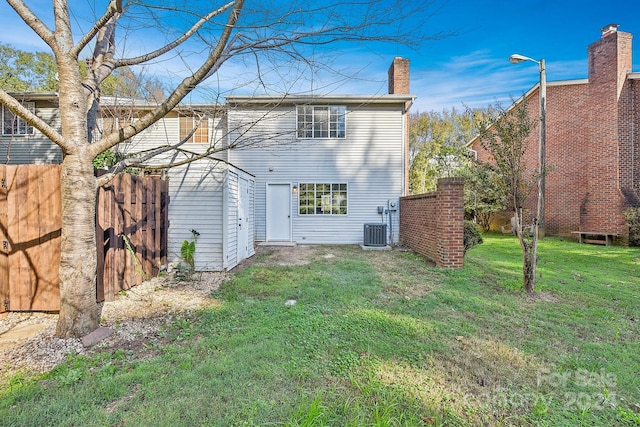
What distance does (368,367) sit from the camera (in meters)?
2.64

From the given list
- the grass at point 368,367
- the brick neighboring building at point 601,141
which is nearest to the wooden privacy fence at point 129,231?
the grass at point 368,367

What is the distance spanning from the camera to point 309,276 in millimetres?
5984

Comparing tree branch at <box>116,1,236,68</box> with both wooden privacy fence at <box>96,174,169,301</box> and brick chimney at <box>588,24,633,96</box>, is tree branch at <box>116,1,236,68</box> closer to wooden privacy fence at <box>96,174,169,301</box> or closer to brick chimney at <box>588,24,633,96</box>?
wooden privacy fence at <box>96,174,169,301</box>

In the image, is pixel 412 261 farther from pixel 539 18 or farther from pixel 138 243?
pixel 539 18

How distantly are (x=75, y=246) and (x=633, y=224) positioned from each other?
51.9ft

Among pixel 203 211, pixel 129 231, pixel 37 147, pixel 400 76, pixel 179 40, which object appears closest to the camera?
pixel 179 40

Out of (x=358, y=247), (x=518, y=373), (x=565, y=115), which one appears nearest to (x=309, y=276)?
(x=518, y=373)

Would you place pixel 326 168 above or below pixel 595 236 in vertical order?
above

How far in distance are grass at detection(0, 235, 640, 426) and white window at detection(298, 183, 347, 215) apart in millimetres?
6218

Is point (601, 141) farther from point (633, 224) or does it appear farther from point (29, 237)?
point (29, 237)

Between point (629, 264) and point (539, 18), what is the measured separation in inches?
274

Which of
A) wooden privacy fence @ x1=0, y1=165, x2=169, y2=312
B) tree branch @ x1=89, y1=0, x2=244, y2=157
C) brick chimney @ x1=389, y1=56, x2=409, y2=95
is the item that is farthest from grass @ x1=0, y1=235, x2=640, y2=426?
brick chimney @ x1=389, y1=56, x2=409, y2=95

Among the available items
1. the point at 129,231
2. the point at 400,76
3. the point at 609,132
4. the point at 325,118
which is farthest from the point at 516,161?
the point at 609,132

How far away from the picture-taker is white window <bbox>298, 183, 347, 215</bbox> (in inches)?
435
